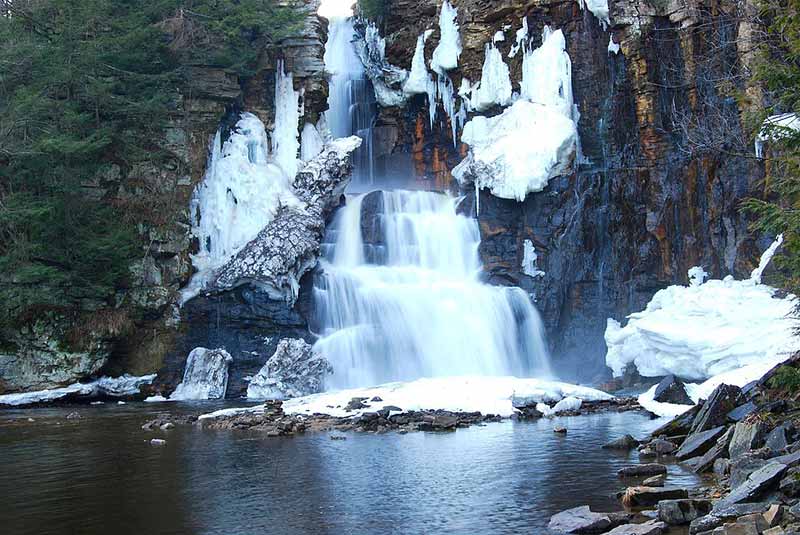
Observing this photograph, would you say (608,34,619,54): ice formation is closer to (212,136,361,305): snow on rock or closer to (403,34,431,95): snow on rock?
(403,34,431,95): snow on rock

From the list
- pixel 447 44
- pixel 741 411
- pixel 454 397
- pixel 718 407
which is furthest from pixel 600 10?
pixel 741 411

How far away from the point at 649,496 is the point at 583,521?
4.06 feet

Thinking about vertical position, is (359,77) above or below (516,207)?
above

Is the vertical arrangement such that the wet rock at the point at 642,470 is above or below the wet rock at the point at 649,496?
below

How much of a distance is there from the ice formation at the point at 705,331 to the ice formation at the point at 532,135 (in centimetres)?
606

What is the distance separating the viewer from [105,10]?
26719 mm

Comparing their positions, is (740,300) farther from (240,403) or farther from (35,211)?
(35,211)

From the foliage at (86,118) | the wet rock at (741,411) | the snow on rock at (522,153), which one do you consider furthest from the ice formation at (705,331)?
the foliage at (86,118)

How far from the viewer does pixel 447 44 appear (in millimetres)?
32156

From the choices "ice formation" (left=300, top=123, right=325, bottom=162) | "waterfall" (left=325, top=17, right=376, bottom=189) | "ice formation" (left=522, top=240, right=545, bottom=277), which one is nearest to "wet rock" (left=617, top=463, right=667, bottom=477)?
"ice formation" (left=522, top=240, right=545, bottom=277)

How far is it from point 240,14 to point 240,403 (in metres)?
14.1

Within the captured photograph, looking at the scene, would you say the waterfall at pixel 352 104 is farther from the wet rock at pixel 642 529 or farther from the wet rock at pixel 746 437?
the wet rock at pixel 642 529

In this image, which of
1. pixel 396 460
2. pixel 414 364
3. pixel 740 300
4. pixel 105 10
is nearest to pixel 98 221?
pixel 105 10

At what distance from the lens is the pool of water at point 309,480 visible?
9.14 meters
